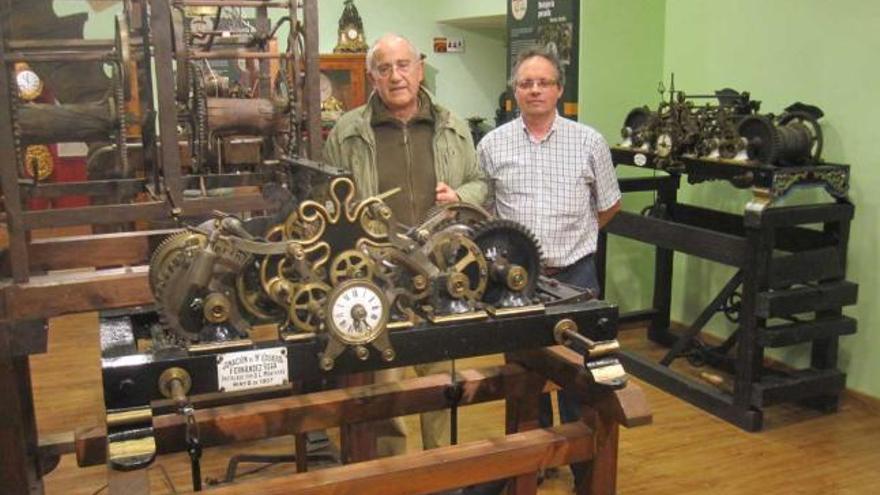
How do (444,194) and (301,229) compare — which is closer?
(301,229)

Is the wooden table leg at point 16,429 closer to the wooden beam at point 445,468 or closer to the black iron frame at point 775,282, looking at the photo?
the wooden beam at point 445,468

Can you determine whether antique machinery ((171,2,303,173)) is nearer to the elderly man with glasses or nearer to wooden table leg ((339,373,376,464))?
the elderly man with glasses

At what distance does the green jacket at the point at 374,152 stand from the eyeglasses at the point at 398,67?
0.11m

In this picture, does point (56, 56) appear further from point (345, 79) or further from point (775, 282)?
point (345, 79)

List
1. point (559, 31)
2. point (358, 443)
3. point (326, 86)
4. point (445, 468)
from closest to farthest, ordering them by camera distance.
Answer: point (445, 468) → point (358, 443) → point (559, 31) → point (326, 86)

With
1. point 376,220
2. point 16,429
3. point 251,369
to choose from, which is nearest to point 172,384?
point 251,369

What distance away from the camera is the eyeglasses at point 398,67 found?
8.38 ft

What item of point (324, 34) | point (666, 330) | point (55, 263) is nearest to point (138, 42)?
point (55, 263)

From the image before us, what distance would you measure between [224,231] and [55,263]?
130 cm

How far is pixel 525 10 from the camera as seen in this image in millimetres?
4859

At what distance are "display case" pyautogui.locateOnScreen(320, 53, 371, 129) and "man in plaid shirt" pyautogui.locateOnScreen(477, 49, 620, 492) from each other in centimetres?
367

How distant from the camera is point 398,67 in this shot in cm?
256

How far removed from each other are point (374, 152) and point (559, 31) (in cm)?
228

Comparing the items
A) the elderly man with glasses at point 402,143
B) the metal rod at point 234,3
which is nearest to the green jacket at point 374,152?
the elderly man with glasses at point 402,143
